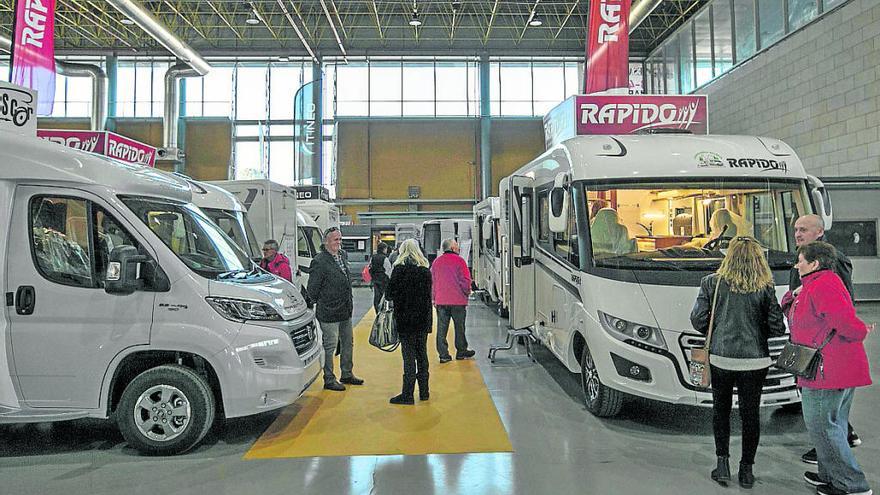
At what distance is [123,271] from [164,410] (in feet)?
3.50

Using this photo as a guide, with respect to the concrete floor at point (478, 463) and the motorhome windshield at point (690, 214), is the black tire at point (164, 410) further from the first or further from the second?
the motorhome windshield at point (690, 214)

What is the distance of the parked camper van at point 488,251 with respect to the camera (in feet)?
40.3

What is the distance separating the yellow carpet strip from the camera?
4637 millimetres

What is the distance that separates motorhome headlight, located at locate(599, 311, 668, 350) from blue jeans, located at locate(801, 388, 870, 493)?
1.23m

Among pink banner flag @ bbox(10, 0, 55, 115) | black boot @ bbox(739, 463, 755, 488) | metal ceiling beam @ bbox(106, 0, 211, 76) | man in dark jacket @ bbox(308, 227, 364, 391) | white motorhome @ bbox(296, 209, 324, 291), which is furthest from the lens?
metal ceiling beam @ bbox(106, 0, 211, 76)

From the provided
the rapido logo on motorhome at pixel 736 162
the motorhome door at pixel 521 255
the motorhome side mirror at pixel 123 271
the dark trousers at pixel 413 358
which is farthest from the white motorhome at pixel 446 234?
the motorhome side mirror at pixel 123 271

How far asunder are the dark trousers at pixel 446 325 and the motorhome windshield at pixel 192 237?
129 inches

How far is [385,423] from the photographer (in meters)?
5.28

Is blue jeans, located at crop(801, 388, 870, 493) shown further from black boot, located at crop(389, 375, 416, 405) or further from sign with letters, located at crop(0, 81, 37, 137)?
sign with letters, located at crop(0, 81, 37, 137)

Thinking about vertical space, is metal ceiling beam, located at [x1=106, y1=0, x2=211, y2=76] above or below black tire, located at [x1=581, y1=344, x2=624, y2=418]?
above

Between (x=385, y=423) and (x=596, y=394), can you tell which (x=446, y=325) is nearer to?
(x=385, y=423)

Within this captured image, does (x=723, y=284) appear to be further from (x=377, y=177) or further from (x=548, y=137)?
(x=377, y=177)

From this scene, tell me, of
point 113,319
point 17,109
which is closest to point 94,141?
point 17,109

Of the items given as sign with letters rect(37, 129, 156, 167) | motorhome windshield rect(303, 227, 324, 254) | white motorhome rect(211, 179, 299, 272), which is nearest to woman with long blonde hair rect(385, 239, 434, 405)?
white motorhome rect(211, 179, 299, 272)
